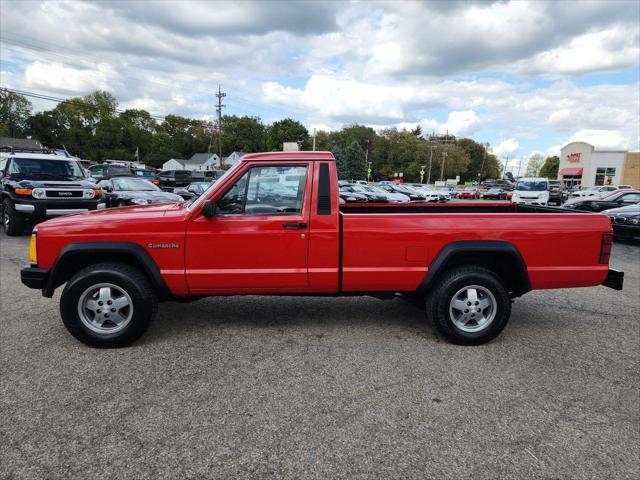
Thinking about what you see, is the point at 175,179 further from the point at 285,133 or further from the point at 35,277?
the point at 285,133

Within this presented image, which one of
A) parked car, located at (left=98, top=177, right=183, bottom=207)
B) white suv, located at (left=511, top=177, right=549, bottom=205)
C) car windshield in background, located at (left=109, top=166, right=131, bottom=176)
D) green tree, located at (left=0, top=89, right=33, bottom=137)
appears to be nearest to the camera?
parked car, located at (left=98, top=177, right=183, bottom=207)

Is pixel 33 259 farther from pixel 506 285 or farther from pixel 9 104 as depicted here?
pixel 9 104

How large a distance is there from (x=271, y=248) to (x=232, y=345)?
1.06 m

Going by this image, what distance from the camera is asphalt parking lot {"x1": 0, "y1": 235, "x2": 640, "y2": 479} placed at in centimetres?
249

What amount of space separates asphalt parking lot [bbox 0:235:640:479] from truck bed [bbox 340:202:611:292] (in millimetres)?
718

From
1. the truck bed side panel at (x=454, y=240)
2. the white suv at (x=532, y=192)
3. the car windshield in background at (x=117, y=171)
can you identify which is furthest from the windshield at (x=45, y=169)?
the white suv at (x=532, y=192)

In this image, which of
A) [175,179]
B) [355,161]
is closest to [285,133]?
[355,161]

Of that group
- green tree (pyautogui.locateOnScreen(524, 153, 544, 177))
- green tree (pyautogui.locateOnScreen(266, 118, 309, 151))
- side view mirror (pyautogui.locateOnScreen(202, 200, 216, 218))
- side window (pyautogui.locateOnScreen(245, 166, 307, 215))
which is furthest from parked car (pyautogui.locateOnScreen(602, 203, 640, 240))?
green tree (pyautogui.locateOnScreen(524, 153, 544, 177))

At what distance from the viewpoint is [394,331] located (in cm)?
455

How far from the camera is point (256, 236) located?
3.93m

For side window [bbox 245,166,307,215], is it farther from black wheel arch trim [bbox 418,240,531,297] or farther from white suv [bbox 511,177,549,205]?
white suv [bbox 511,177,549,205]

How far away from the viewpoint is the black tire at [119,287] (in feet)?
12.6

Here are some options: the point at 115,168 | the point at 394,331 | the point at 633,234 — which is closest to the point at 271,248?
the point at 394,331

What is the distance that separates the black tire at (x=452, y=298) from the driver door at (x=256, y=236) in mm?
1331
